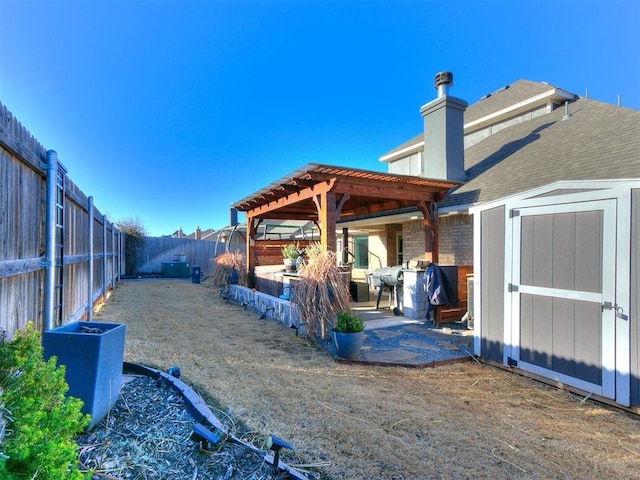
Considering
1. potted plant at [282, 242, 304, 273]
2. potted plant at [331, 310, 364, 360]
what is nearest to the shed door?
potted plant at [331, 310, 364, 360]

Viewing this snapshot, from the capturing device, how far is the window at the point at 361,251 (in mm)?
13241

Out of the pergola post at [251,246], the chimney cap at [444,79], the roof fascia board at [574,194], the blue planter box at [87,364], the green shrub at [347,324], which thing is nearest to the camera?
the blue planter box at [87,364]

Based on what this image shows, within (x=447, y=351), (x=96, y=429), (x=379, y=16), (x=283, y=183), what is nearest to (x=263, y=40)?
(x=379, y=16)

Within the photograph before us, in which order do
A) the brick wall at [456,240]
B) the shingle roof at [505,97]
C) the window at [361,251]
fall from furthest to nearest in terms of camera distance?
1. the window at [361,251]
2. the shingle roof at [505,97]
3. the brick wall at [456,240]

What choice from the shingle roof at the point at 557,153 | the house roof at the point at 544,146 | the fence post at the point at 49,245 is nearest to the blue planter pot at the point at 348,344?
the fence post at the point at 49,245

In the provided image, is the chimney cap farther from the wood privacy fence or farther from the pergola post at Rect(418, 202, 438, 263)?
the wood privacy fence

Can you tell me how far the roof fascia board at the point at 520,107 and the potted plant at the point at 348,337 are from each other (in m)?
10.6

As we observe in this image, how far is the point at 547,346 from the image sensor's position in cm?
416

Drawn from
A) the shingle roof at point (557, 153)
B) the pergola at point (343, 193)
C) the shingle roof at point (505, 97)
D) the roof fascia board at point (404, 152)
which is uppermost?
the shingle roof at point (505, 97)

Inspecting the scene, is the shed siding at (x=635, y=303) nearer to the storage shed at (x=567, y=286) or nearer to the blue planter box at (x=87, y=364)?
the storage shed at (x=567, y=286)

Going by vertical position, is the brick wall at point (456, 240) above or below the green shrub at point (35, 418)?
above

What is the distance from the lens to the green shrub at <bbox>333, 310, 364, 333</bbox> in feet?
16.0

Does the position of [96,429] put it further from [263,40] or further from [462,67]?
[462,67]

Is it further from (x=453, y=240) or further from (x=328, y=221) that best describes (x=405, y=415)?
(x=453, y=240)
